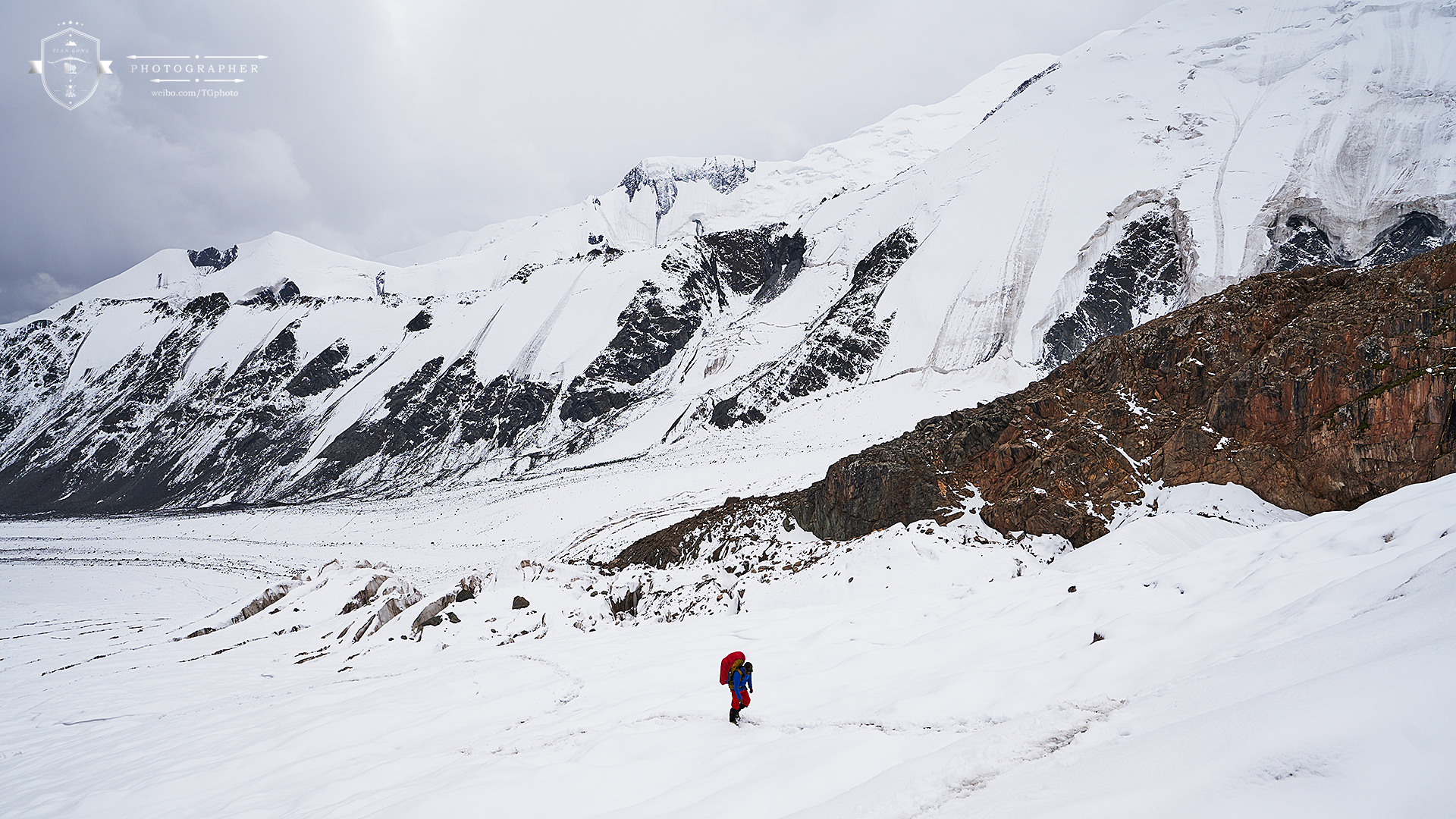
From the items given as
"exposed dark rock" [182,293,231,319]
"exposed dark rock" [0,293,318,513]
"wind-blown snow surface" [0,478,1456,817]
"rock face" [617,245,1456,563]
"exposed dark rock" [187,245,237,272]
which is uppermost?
"exposed dark rock" [187,245,237,272]

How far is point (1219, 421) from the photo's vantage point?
13.7m

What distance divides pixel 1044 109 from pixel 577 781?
8858 cm

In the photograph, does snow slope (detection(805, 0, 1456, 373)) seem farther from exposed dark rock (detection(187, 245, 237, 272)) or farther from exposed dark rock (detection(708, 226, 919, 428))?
exposed dark rock (detection(187, 245, 237, 272))

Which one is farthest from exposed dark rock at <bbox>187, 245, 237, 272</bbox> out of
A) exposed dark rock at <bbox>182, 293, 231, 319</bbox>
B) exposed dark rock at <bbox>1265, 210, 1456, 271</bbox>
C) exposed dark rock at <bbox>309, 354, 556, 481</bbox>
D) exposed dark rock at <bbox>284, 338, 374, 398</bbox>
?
exposed dark rock at <bbox>1265, 210, 1456, 271</bbox>

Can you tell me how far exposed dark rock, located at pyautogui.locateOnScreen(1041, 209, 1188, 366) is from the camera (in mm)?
48375

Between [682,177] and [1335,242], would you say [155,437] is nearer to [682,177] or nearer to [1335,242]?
[682,177]

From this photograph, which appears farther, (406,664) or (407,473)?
(407,473)

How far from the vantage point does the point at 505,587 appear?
1634 centimetres

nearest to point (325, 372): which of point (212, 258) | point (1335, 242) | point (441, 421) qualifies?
point (441, 421)

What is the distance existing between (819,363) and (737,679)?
53.1 metres

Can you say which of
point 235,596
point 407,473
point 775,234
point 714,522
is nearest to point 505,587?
point 714,522

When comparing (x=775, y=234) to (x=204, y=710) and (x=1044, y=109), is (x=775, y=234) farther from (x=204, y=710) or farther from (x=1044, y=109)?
(x=204, y=710)

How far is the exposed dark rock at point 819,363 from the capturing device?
183 feet

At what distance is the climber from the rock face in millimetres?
10843
